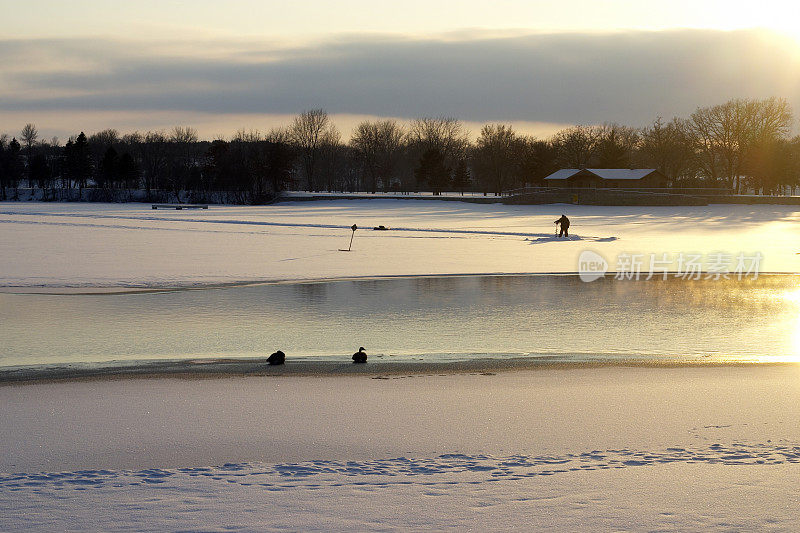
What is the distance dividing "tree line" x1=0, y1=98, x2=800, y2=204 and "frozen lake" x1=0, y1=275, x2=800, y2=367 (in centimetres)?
8395

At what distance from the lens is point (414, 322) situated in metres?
14.3

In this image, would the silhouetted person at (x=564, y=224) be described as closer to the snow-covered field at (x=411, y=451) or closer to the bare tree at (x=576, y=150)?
the snow-covered field at (x=411, y=451)

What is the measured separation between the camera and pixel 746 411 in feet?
26.1

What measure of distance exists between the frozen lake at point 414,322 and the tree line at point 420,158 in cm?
8395

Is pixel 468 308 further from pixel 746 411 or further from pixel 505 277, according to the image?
pixel 746 411

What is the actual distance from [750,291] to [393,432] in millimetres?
13890

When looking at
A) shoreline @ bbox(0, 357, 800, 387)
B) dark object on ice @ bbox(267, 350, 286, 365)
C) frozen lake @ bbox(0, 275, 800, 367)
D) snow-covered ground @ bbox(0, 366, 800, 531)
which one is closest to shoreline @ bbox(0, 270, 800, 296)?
frozen lake @ bbox(0, 275, 800, 367)

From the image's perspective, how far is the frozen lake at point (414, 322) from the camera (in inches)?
459

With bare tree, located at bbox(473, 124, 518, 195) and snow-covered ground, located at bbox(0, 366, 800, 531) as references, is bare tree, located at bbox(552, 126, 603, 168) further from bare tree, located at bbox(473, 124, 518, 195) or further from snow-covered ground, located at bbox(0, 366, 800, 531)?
snow-covered ground, located at bbox(0, 366, 800, 531)

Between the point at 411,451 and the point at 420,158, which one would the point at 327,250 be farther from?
the point at 420,158

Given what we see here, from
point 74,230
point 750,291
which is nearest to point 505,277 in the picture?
point 750,291

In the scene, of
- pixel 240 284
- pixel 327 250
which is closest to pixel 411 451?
pixel 240 284

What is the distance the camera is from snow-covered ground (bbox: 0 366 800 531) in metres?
5.25

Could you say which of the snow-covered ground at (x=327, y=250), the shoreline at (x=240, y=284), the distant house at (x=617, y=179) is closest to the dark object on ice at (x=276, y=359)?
the shoreline at (x=240, y=284)
